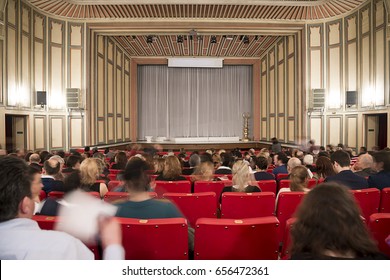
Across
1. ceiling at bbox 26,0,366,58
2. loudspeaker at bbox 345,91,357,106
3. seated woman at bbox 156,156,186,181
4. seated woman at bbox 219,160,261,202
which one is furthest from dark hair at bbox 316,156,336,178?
ceiling at bbox 26,0,366,58

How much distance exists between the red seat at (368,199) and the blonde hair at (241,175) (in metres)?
1.05

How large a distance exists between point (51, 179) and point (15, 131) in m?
7.86

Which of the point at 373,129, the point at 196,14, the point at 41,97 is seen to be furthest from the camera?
the point at 196,14

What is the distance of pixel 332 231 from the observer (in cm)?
151

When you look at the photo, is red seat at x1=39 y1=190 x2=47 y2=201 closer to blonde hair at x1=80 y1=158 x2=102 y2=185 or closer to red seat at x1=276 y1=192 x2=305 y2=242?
blonde hair at x1=80 y1=158 x2=102 y2=185

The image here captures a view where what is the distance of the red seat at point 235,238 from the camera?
7.55 feet

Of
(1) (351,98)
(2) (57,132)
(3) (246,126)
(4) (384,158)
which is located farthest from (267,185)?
(3) (246,126)

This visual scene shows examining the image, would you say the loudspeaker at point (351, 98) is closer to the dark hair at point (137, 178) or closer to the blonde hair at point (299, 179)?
the blonde hair at point (299, 179)

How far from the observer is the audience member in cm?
431

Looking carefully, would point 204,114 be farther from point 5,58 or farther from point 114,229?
point 114,229

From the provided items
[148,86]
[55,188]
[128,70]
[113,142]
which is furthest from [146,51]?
[55,188]

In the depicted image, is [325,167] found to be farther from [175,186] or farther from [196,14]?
[196,14]

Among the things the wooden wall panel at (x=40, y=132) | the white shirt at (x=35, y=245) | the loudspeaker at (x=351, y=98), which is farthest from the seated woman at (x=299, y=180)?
the wooden wall panel at (x=40, y=132)
